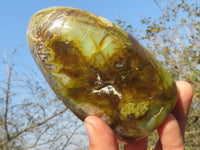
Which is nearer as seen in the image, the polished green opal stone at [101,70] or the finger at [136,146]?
the polished green opal stone at [101,70]

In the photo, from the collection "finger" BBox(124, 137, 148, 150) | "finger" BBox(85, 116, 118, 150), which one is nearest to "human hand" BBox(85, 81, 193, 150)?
"finger" BBox(85, 116, 118, 150)

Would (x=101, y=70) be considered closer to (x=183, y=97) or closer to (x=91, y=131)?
(x=91, y=131)

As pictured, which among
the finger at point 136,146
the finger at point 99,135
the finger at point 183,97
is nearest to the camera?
the finger at point 99,135

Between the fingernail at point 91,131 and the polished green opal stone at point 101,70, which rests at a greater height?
the polished green opal stone at point 101,70

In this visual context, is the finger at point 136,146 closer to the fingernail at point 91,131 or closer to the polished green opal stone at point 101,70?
the polished green opal stone at point 101,70

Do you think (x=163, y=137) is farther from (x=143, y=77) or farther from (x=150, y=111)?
(x=143, y=77)

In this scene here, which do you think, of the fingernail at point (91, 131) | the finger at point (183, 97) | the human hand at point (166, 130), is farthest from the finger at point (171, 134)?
the fingernail at point (91, 131)
